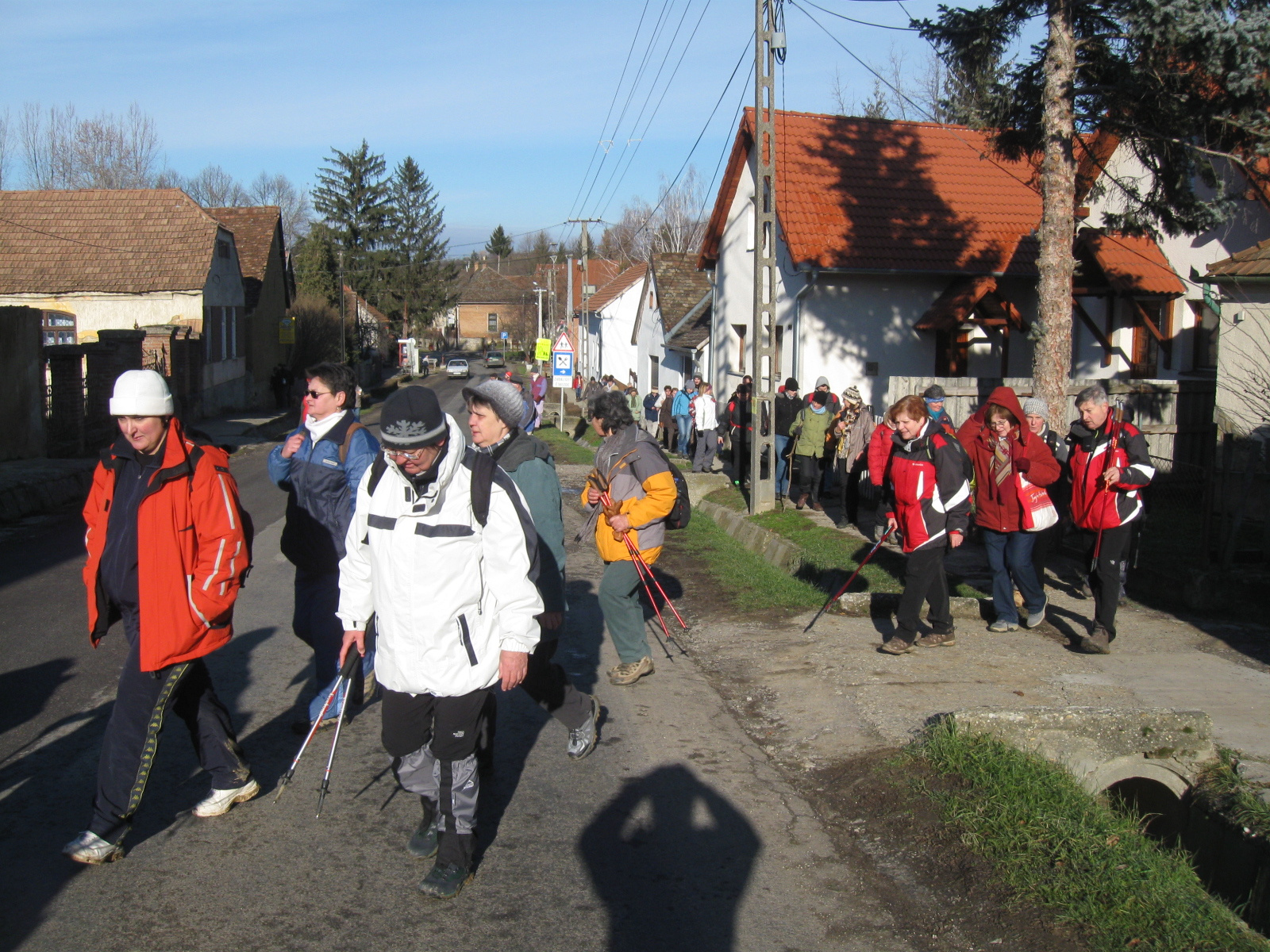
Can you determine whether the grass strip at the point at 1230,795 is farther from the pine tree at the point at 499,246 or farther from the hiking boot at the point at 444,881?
the pine tree at the point at 499,246

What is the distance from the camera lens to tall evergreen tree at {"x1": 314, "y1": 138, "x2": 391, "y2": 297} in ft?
226

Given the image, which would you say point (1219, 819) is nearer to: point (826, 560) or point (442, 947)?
point (442, 947)

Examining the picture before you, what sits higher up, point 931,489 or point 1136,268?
point 1136,268

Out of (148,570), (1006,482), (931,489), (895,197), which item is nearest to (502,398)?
(148,570)

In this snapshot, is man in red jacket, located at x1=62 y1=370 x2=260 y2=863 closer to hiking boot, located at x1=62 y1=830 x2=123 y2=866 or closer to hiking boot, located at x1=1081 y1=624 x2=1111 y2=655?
hiking boot, located at x1=62 y1=830 x2=123 y2=866

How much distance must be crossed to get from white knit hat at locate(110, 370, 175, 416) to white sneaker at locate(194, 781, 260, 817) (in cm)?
168

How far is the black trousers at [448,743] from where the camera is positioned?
3.73 m

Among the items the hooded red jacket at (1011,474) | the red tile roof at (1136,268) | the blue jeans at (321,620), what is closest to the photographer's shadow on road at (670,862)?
the blue jeans at (321,620)

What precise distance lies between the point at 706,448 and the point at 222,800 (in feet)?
49.2

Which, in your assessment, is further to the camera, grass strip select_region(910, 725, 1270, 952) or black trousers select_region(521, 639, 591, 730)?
black trousers select_region(521, 639, 591, 730)

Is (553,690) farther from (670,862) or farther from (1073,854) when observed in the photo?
(1073,854)

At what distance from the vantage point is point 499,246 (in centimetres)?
13700

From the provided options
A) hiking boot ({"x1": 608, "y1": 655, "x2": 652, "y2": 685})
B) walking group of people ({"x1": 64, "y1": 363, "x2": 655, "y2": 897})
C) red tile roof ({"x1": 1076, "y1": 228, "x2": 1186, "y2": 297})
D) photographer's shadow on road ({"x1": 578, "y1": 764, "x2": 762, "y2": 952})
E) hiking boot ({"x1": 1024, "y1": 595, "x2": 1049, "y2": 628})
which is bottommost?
photographer's shadow on road ({"x1": 578, "y1": 764, "x2": 762, "y2": 952})

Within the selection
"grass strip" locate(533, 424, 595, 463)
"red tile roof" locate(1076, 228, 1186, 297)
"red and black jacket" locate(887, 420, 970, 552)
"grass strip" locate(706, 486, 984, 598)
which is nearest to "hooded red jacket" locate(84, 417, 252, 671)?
"red and black jacket" locate(887, 420, 970, 552)
